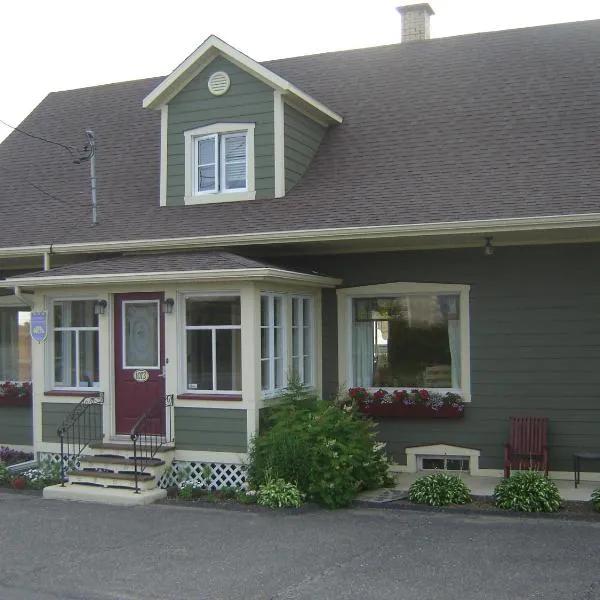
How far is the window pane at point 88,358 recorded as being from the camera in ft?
42.7

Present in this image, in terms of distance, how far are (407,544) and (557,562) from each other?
4.82 ft

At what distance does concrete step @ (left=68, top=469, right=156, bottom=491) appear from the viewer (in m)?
11.3

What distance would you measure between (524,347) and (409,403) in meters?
1.75

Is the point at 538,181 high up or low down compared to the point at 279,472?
up

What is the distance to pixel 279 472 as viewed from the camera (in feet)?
34.8

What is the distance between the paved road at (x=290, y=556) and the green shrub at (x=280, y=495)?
31 centimetres

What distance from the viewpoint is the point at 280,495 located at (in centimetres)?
1031

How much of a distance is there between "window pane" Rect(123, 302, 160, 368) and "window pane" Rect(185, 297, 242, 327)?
607 millimetres

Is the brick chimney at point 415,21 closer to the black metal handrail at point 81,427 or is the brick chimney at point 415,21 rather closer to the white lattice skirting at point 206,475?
the black metal handrail at point 81,427

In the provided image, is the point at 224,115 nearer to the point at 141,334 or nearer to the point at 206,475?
the point at 141,334

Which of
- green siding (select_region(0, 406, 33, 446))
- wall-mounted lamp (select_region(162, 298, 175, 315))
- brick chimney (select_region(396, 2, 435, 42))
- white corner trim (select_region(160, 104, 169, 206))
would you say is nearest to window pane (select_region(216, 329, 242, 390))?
wall-mounted lamp (select_region(162, 298, 175, 315))

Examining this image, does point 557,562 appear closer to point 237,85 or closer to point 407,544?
point 407,544

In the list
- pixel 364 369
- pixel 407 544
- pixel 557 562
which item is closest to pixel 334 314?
pixel 364 369

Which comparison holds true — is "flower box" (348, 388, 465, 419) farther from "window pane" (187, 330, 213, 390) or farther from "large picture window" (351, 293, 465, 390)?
"window pane" (187, 330, 213, 390)
